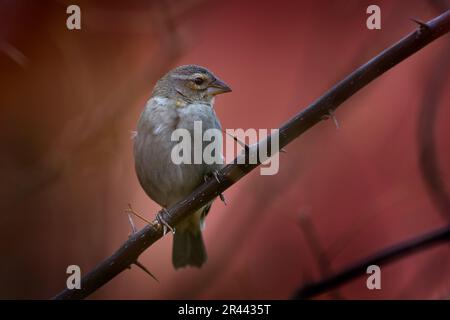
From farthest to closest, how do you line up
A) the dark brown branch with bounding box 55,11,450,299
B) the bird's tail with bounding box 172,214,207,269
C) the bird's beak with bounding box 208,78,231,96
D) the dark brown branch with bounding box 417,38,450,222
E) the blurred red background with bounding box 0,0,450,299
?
the bird's tail with bounding box 172,214,207,269
the bird's beak with bounding box 208,78,231,96
the blurred red background with bounding box 0,0,450,299
the dark brown branch with bounding box 417,38,450,222
the dark brown branch with bounding box 55,11,450,299

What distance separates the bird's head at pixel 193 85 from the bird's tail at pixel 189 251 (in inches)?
35.6

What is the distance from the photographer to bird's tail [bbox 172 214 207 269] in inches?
146

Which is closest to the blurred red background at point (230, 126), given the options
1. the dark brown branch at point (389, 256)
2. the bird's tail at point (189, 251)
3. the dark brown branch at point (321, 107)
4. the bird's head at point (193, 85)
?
the bird's tail at point (189, 251)

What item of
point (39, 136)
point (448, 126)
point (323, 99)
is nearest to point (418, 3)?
point (448, 126)

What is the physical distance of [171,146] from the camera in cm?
346

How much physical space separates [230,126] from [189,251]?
86 centimetres

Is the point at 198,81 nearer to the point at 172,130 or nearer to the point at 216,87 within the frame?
the point at 216,87

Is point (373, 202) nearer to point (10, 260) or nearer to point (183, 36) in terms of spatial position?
A: point (183, 36)

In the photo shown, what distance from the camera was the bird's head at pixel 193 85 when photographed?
363 centimetres

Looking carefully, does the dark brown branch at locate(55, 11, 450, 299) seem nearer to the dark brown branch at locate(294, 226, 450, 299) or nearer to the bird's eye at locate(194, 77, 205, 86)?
the dark brown branch at locate(294, 226, 450, 299)

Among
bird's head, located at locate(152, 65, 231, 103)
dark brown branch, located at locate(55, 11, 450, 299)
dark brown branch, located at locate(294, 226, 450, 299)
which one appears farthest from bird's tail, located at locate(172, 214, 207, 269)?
dark brown branch, located at locate(294, 226, 450, 299)
